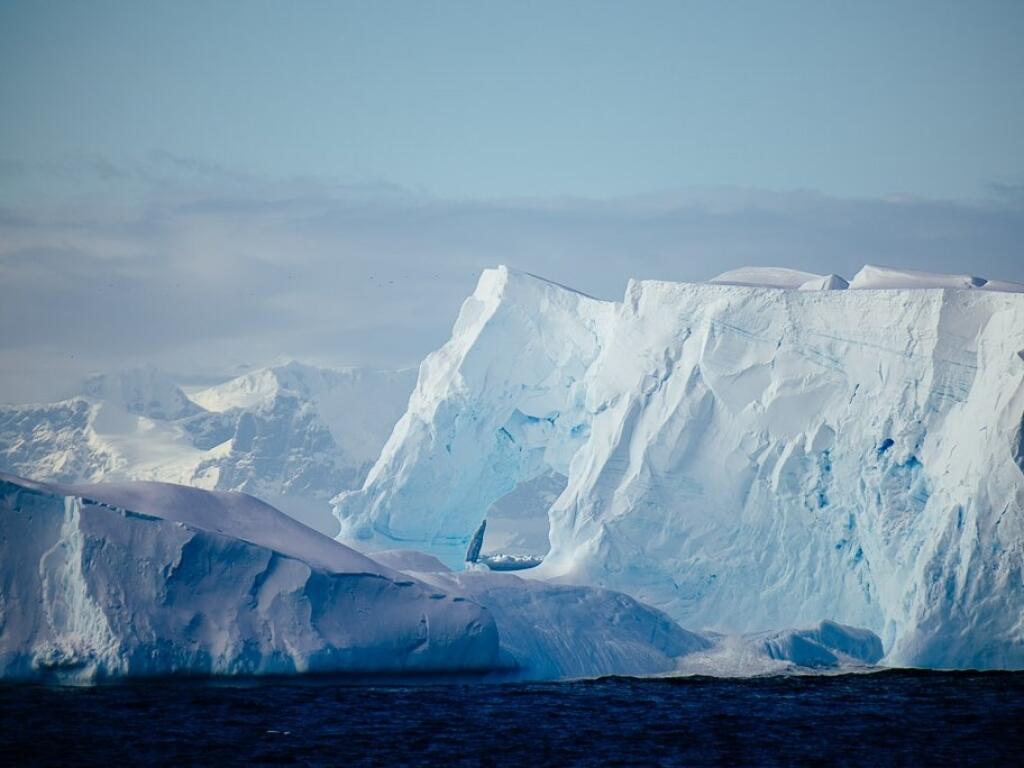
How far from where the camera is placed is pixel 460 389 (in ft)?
123

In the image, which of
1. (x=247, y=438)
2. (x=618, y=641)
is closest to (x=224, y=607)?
(x=618, y=641)

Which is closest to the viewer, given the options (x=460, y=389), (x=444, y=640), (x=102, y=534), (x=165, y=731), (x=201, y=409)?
(x=165, y=731)

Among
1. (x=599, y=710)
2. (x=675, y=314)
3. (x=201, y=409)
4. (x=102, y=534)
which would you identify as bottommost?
(x=201, y=409)

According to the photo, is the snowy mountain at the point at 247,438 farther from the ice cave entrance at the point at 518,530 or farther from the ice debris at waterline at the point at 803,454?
the ice debris at waterline at the point at 803,454

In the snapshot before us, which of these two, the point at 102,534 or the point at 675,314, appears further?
the point at 675,314

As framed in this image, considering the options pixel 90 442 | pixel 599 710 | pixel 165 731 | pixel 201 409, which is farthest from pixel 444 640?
pixel 201 409

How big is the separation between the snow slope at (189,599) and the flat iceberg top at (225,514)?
0.13 feet

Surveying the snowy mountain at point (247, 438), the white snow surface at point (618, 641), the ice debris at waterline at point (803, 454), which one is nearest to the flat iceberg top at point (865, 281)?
the ice debris at waterline at point (803, 454)

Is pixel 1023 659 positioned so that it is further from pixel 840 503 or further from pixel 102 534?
pixel 102 534

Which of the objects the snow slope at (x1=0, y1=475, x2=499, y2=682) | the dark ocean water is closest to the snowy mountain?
the snow slope at (x1=0, y1=475, x2=499, y2=682)

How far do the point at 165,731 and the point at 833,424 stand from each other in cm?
1522

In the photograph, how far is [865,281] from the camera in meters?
34.3

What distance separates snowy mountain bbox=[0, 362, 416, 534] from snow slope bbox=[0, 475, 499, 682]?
4400cm

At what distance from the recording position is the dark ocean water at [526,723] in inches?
837
